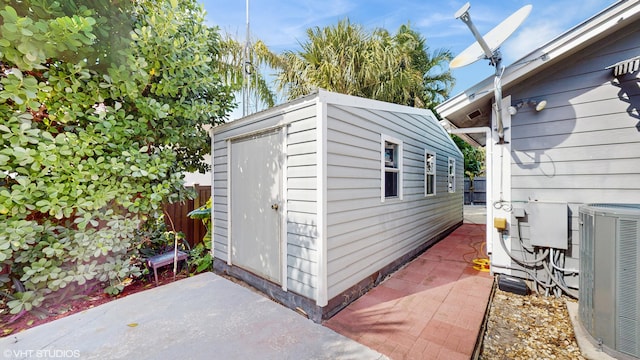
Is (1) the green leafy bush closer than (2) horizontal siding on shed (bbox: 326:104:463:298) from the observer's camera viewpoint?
No

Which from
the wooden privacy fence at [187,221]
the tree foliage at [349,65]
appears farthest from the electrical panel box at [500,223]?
the tree foliage at [349,65]

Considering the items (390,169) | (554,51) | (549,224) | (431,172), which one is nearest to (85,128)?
(390,169)

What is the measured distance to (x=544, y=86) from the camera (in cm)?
315

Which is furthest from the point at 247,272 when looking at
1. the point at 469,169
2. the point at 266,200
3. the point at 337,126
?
the point at 469,169

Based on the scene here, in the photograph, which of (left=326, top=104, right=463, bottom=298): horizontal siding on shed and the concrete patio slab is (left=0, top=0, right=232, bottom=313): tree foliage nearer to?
the concrete patio slab

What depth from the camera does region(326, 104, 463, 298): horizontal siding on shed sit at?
2.77 meters

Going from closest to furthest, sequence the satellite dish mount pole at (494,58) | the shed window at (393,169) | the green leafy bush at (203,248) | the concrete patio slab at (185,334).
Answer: the concrete patio slab at (185,334)
the satellite dish mount pole at (494,58)
the shed window at (393,169)
the green leafy bush at (203,248)

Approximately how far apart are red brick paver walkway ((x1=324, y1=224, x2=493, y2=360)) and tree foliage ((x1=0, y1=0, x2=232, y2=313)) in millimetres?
2934

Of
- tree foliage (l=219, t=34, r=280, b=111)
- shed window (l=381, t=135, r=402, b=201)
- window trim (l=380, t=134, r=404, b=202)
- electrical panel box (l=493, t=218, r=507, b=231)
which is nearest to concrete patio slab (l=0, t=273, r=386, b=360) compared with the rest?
window trim (l=380, t=134, r=404, b=202)

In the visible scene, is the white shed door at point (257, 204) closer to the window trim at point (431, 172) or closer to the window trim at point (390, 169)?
the window trim at point (390, 169)

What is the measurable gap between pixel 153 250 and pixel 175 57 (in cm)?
302

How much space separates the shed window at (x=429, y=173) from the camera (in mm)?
5156

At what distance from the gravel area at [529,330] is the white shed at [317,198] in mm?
1385

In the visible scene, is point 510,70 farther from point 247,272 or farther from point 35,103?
point 35,103
